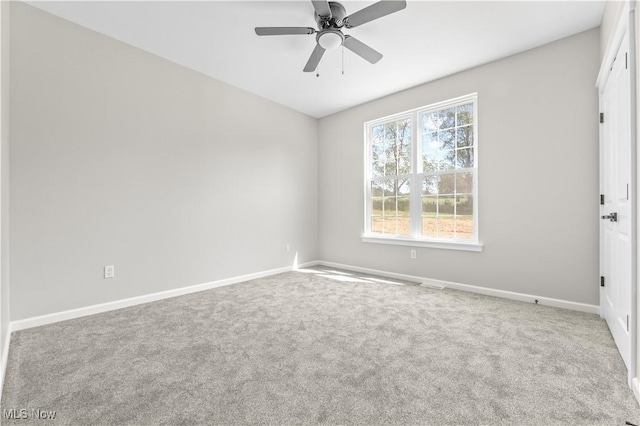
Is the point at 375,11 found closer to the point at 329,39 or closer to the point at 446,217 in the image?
the point at 329,39

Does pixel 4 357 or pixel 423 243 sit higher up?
pixel 423 243

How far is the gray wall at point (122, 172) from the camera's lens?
2.47 m

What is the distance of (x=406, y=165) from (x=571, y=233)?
206cm

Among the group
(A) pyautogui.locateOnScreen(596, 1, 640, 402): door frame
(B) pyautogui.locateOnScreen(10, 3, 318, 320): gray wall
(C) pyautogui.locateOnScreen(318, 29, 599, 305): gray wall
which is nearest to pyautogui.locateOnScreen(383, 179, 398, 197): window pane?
(C) pyautogui.locateOnScreen(318, 29, 599, 305): gray wall

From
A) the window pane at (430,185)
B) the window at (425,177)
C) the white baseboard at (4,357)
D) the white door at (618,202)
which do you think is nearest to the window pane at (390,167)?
the window at (425,177)

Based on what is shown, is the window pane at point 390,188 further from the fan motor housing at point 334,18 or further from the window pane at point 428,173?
the fan motor housing at point 334,18

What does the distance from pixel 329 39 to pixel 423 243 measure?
2754 mm

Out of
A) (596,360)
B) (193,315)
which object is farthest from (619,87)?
(193,315)

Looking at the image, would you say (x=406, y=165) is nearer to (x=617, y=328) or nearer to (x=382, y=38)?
(x=382, y=38)

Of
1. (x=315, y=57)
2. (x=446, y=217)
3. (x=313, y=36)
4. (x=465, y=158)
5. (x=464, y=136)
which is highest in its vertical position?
(x=313, y=36)

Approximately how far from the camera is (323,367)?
179cm

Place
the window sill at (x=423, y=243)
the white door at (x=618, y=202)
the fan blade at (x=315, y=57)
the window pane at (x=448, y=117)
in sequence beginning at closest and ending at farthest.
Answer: the white door at (x=618, y=202) → the fan blade at (x=315, y=57) → the window sill at (x=423, y=243) → the window pane at (x=448, y=117)

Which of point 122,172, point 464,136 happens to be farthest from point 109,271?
point 464,136

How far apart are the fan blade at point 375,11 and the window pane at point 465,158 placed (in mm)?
2090
